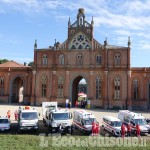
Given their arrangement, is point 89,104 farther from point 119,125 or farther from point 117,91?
point 119,125

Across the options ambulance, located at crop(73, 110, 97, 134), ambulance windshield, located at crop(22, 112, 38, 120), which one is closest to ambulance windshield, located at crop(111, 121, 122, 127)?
ambulance, located at crop(73, 110, 97, 134)

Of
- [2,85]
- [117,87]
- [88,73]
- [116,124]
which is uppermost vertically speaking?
[88,73]

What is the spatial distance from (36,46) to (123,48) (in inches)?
682

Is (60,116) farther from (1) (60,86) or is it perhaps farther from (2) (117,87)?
(1) (60,86)

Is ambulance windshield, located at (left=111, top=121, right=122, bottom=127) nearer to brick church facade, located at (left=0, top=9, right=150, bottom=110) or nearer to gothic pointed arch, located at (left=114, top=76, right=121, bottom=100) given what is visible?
brick church facade, located at (left=0, top=9, right=150, bottom=110)

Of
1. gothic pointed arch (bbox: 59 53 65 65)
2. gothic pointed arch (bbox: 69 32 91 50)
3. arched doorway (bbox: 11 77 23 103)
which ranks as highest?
gothic pointed arch (bbox: 69 32 91 50)

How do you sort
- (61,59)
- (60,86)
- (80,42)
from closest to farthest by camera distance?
(80,42), (60,86), (61,59)

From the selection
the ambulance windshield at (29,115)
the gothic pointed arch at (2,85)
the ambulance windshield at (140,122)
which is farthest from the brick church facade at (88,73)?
the ambulance windshield at (29,115)

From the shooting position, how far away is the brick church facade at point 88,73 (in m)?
53.1

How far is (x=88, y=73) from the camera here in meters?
54.5

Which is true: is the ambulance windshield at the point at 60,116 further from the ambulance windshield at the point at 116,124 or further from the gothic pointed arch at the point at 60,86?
the gothic pointed arch at the point at 60,86

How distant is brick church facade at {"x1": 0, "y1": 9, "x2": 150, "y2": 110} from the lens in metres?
53.1

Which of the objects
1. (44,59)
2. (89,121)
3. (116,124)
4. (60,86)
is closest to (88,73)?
(60,86)

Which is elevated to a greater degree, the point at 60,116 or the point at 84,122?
the point at 60,116
